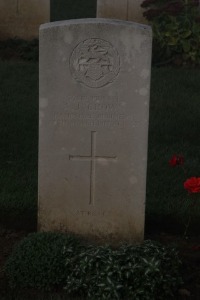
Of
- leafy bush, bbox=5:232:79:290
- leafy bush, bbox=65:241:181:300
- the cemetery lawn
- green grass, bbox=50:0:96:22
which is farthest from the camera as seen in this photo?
green grass, bbox=50:0:96:22

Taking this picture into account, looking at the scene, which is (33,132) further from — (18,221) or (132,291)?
(132,291)

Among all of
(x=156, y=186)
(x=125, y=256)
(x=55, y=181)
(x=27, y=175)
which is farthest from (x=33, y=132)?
(x=125, y=256)

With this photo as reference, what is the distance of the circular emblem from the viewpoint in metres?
5.25

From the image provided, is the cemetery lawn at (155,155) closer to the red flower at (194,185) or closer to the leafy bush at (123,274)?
the leafy bush at (123,274)

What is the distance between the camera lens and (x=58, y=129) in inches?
212

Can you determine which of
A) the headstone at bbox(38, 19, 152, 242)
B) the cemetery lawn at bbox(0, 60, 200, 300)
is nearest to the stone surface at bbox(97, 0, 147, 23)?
the cemetery lawn at bbox(0, 60, 200, 300)

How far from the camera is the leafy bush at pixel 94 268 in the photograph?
486 cm

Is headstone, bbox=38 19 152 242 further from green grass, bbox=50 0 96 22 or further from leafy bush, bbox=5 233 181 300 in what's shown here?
green grass, bbox=50 0 96 22

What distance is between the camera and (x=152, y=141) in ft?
26.2

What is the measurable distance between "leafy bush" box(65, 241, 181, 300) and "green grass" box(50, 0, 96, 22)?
1005 centimetres

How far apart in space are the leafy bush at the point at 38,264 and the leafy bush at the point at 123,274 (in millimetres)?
95

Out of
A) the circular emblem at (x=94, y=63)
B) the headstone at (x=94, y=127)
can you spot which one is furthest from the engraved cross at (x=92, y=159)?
the circular emblem at (x=94, y=63)

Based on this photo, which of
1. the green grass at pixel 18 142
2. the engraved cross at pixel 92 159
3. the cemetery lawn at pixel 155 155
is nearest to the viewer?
the engraved cross at pixel 92 159

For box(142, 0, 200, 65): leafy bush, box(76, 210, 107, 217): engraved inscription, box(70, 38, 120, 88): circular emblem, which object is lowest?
box(76, 210, 107, 217): engraved inscription
